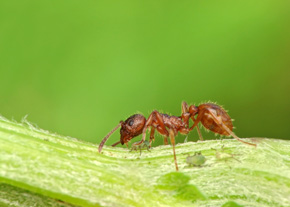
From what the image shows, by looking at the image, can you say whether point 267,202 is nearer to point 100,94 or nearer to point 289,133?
point 289,133

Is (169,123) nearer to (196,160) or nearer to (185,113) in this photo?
(185,113)

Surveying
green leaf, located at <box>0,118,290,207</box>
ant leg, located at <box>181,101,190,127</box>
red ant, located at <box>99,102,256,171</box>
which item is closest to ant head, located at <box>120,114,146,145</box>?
red ant, located at <box>99,102,256,171</box>

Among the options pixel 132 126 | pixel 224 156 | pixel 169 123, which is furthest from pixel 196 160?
pixel 169 123

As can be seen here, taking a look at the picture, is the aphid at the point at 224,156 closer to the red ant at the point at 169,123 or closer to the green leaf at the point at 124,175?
the green leaf at the point at 124,175

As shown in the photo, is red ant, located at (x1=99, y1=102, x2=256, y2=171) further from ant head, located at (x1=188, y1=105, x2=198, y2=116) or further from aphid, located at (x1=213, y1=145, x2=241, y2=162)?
aphid, located at (x1=213, y1=145, x2=241, y2=162)

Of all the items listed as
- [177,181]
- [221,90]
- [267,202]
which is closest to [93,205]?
[177,181]

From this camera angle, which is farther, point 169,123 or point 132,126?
point 169,123

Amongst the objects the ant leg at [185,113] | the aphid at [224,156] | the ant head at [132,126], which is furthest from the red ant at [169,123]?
the aphid at [224,156]
